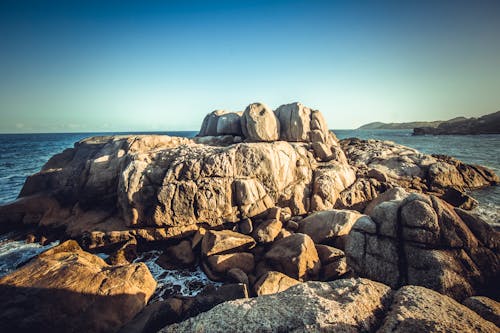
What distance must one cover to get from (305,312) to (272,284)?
453 cm

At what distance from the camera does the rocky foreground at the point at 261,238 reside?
13.0 feet

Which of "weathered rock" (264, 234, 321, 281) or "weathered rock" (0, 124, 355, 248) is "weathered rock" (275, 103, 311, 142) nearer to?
"weathered rock" (0, 124, 355, 248)

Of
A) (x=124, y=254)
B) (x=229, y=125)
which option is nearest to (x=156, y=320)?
(x=124, y=254)

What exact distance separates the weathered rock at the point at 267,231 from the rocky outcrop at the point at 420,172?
404 inches

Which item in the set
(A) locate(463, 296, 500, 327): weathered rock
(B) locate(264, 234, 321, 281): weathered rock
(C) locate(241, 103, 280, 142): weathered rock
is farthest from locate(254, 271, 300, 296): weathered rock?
(C) locate(241, 103, 280, 142): weathered rock

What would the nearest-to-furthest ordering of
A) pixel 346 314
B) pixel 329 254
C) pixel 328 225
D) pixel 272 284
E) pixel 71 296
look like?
pixel 346 314
pixel 71 296
pixel 272 284
pixel 329 254
pixel 328 225

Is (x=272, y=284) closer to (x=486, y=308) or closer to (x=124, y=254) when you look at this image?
(x=486, y=308)

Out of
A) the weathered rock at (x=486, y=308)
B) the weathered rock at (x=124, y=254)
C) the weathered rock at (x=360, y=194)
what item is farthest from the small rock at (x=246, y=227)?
the weathered rock at (x=486, y=308)

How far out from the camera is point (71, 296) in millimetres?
6926

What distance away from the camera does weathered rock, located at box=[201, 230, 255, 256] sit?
10125 millimetres

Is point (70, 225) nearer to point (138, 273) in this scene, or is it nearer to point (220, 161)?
point (138, 273)

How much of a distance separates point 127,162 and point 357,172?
1832 cm

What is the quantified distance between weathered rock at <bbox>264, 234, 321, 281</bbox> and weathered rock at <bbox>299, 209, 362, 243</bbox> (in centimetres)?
159

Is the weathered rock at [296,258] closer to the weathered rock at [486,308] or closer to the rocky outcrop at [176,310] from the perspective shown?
the rocky outcrop at [176,310]
